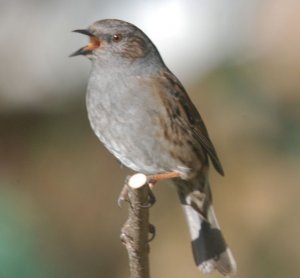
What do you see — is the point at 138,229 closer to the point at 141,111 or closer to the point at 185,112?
the point at 141,111

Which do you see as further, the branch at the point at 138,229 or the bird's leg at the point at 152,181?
the bird's leg at the point at 152,181

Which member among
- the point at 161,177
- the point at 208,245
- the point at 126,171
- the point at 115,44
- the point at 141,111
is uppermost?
the point at 115,44

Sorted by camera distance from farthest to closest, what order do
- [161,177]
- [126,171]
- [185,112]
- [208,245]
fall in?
1. [126,171]
2. [208,245]
3. [185,112]
4. [161,177]

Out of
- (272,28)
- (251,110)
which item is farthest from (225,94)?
(272,28)

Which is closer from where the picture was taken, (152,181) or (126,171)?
(152,181)

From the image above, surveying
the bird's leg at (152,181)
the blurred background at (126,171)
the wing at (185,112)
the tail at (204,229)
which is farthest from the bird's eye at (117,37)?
the blurred background at (126,171)

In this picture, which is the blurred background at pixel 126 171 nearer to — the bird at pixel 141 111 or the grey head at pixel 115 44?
the bird at pixel 141 111

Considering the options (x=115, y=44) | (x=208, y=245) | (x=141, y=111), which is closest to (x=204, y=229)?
(x=208, y=245)
